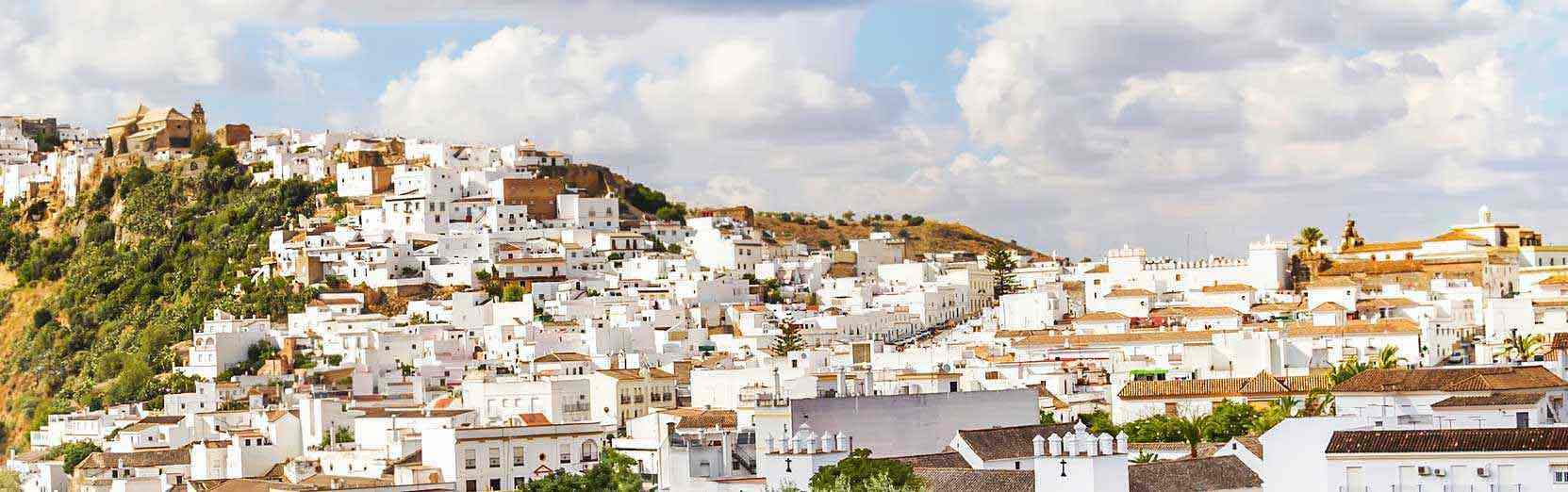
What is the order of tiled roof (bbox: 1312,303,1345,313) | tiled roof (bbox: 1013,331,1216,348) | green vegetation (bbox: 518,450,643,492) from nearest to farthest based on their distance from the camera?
green vegetation (bbox: 518,450,643,492), tiled roof (bbox: 1013,331,1216,348), tiled roof (bbox: 1312,303,1345,313)

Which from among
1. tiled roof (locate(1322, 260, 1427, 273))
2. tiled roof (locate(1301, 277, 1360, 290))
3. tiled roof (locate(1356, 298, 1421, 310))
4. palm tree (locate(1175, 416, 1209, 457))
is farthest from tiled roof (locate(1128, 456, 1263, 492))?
tiled roof (locate(1322, 260, 1427, 273))

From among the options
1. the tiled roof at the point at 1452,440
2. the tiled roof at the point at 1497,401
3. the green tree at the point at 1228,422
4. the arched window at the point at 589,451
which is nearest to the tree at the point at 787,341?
the arched window at the point at 589,451

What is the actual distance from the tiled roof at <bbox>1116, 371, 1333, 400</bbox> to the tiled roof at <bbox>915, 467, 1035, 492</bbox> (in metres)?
20.0

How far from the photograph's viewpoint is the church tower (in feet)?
373

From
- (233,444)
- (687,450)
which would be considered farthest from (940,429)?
(233,444)

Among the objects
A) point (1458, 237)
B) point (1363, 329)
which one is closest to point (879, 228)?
point (1458, 237)

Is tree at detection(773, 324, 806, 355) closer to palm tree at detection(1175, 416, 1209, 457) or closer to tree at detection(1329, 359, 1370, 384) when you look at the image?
tree at detection(1329, 359, 1370, 384)

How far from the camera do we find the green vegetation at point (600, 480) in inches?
1559

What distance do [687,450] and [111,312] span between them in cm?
6386

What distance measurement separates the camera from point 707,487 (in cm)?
3684

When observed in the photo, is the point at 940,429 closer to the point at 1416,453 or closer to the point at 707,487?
the point at 707,487

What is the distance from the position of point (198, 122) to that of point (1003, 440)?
8282 cm

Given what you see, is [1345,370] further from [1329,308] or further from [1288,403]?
[1329,308]

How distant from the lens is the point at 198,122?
115m
